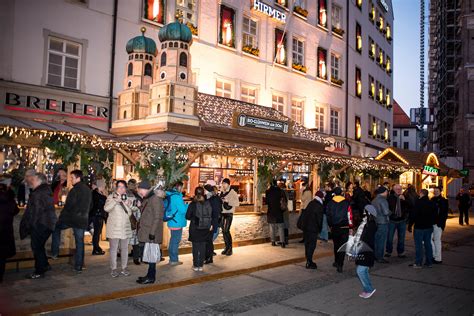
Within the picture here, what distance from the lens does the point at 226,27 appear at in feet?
63.8

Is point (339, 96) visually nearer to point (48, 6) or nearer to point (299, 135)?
point (299, 135)

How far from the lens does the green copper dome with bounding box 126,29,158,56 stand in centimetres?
1509

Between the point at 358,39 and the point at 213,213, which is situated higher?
the point at 358,39

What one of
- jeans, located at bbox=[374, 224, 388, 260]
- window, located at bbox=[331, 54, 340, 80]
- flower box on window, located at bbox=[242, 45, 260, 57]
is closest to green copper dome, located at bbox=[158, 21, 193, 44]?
flower box on window, located at bbox=[242, 45, 260, 57]

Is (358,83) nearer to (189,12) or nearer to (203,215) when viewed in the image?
(189,12)

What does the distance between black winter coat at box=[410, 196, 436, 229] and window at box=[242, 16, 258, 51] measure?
12254 mm

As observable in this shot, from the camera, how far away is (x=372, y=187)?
24.3m

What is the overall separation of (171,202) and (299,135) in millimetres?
11631

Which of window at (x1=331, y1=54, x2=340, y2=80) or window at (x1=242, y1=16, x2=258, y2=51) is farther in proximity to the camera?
window at (x1=331, y1=54, x2=340, y2=80)

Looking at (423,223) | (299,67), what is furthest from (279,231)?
(299,67)

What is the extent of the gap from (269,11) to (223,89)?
492 centimetres

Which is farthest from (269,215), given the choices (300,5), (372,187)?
(300,5)

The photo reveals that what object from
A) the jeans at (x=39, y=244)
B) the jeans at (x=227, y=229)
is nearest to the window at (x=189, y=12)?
the jeans at (x=227, y=229)

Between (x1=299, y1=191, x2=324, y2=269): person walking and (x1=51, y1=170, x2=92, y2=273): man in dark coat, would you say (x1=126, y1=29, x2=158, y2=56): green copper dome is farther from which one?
(x1=299, y1=191, x2=324, y2=269): person walking
